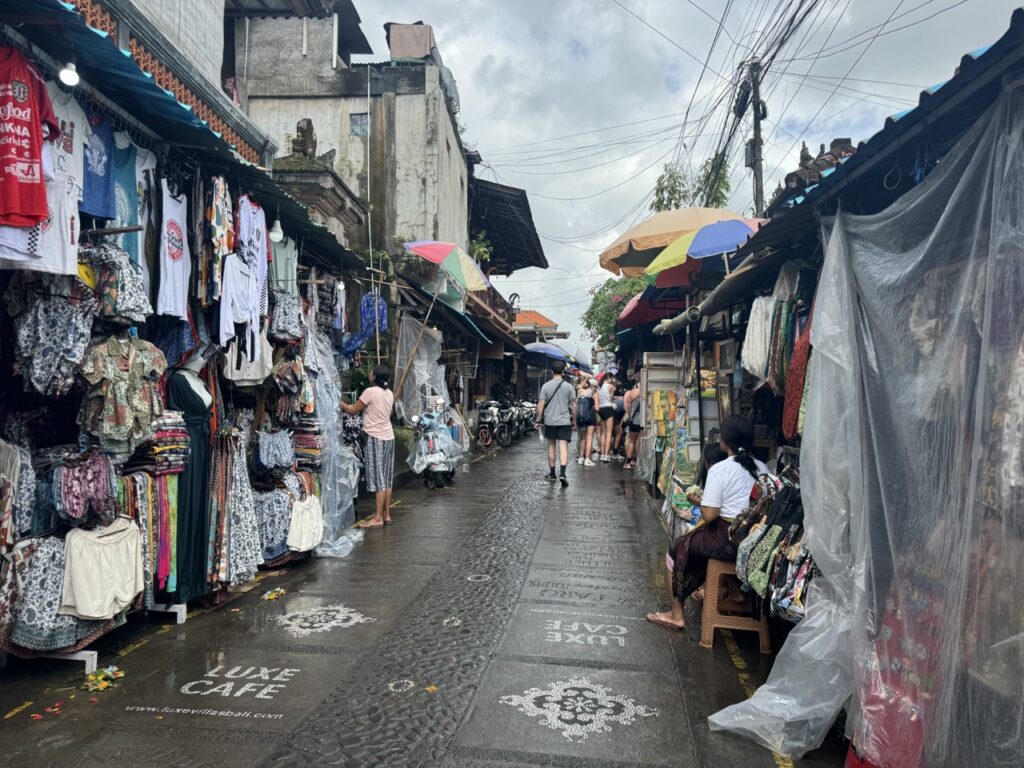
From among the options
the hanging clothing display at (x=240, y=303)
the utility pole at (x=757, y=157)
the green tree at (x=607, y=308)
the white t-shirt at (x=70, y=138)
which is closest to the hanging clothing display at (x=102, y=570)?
the hanging clothing display at (x=240, y=303)

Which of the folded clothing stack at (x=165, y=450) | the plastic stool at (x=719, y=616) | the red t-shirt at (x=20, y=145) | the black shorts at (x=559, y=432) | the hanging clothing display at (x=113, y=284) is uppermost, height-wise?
the red t-shirt at (x=20, y=145)

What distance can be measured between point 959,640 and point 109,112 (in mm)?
5263

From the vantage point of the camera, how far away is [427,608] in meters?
5.43

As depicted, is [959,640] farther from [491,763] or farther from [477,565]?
[477,565]

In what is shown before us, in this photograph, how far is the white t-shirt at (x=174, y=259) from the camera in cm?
472

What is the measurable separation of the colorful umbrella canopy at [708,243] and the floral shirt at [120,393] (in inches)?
196

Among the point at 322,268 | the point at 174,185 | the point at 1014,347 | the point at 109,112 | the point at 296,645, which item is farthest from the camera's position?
the point at 322,268

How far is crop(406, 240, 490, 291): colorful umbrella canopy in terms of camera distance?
11.0 metres

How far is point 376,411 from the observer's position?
334 inches

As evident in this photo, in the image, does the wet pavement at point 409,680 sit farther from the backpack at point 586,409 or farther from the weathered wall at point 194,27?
the backpack at point 586,409

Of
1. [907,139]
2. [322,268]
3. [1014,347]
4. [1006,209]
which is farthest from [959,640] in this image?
[322,268]

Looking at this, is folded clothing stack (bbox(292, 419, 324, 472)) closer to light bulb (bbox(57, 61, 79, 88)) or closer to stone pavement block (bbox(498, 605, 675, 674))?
stone pavement block (bbox(498, 605, 675, 674))

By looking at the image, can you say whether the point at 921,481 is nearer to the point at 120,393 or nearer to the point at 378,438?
the point at 120,393

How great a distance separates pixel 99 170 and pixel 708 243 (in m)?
5.35
